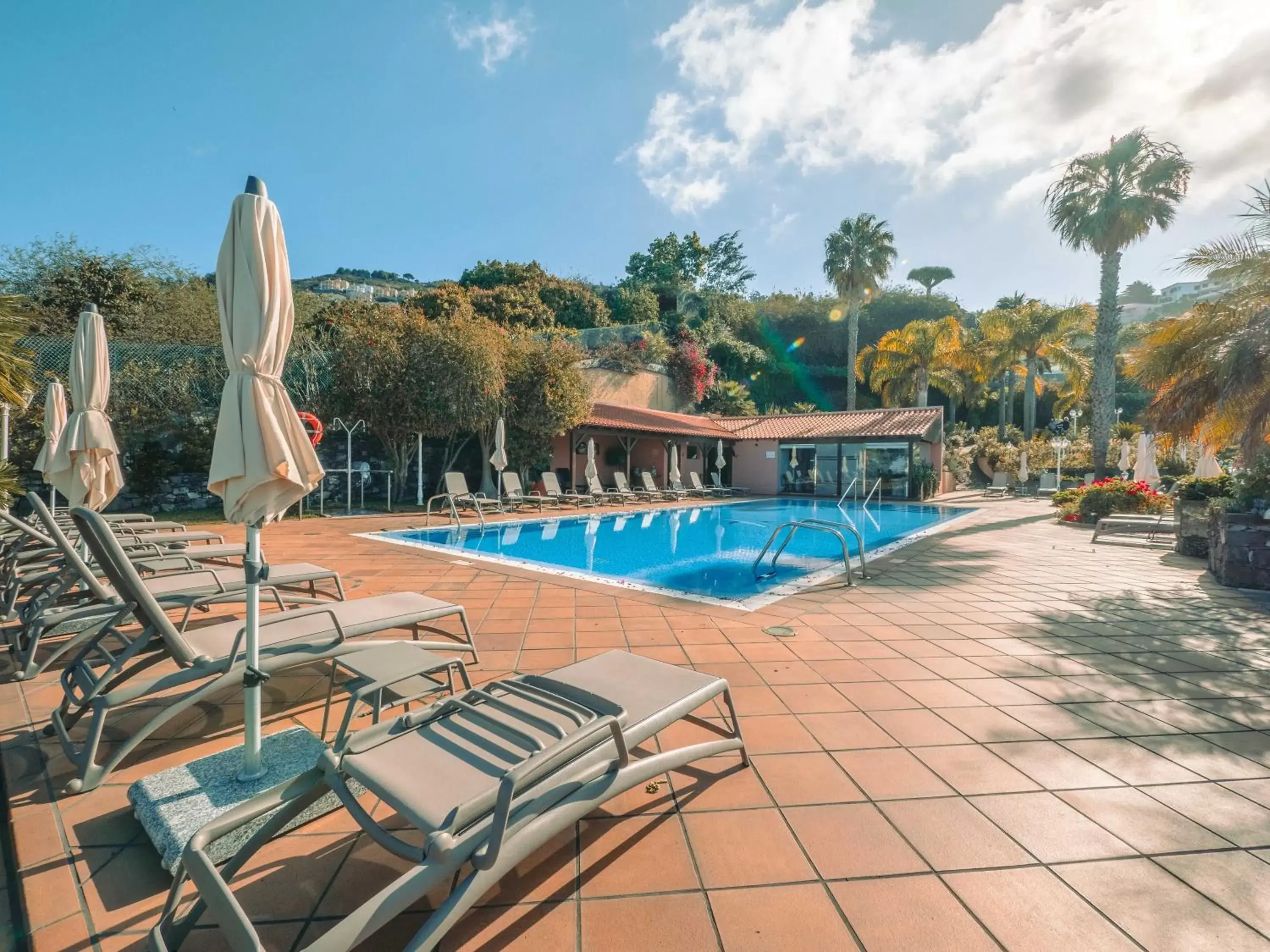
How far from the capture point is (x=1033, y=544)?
9734mm

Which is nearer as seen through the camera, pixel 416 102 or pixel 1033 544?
pixel 1033 544

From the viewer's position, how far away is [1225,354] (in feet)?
21.5

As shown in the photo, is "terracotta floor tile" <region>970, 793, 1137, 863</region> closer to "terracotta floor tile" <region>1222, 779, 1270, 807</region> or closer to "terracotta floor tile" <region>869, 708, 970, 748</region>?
"terracotta floor tile" <region>869, 708, 970, 748</region>

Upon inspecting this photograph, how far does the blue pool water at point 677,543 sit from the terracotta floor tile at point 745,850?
3.44 m

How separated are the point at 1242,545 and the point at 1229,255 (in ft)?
12.1

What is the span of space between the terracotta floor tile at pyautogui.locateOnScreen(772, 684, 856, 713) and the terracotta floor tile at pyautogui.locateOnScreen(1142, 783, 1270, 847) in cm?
125

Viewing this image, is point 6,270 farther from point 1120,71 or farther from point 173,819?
point 1120,71

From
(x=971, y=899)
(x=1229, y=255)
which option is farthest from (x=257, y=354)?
(x=1229, y=255)

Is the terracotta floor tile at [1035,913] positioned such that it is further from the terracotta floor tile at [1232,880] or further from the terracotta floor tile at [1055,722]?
the terracotta floor tile at [1055,722]

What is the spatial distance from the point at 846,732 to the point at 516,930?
5.99ft

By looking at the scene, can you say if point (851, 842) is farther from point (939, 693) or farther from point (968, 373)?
point (968, 373)

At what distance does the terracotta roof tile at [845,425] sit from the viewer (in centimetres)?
1962

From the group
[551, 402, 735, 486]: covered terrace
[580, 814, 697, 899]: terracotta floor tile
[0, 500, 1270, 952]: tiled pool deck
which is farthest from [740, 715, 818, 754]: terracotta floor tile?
[551, 402, 735, 486]: covered terrace

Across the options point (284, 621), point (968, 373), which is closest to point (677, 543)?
point (284, 621)
